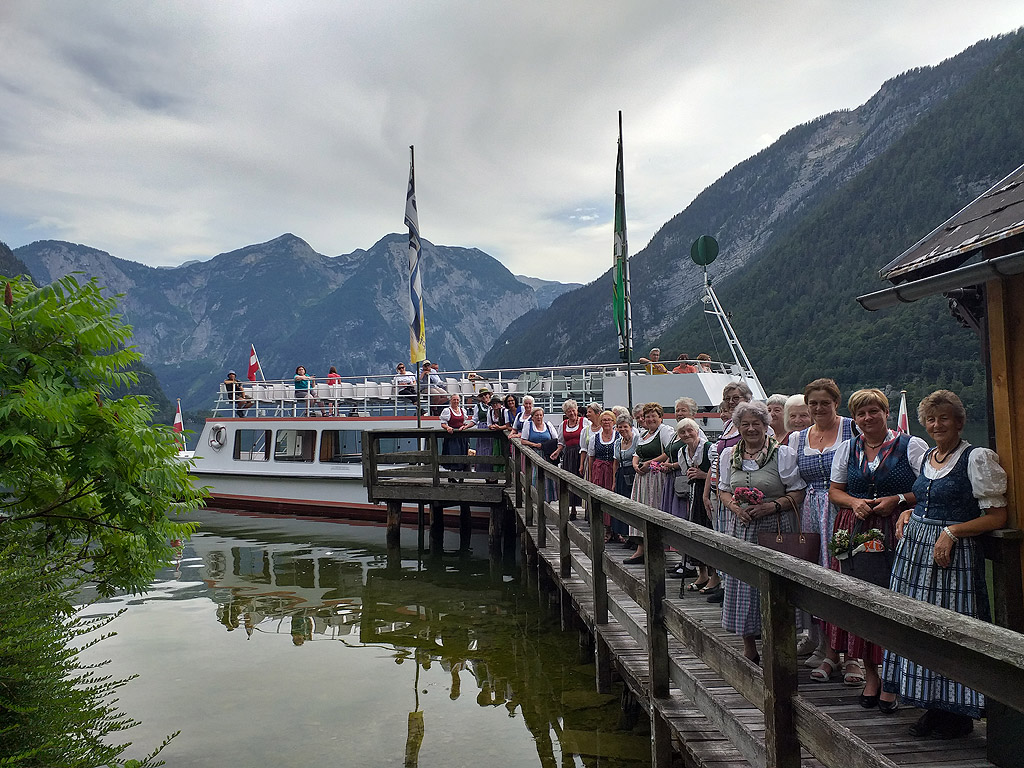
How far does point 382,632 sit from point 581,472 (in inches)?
136

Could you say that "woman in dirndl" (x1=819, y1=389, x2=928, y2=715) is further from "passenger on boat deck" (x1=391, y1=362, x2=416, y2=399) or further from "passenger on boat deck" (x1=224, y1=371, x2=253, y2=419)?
"passenger on boat deck" (x1=224, y1=371, x2=253, y2=419)

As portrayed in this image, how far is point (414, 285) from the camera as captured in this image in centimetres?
1437

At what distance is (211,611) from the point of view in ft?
31.8

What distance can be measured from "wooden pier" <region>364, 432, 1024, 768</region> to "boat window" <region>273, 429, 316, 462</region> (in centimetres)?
1541

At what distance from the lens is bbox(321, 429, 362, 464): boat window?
1917cm

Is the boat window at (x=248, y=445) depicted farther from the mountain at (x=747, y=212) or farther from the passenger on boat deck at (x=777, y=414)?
the mountain at (x=747, y=212)

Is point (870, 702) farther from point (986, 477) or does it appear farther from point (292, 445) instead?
point (292, 445)

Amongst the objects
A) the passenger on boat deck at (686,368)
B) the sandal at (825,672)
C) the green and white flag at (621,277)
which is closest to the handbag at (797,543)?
the sandal at (825,672)

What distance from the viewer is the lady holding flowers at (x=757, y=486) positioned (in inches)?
172

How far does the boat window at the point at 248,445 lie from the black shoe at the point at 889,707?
62.5 feet

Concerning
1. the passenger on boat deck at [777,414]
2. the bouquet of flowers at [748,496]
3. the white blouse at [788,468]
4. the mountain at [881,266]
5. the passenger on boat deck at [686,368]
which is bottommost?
the bouquet of flowers at [748,496]

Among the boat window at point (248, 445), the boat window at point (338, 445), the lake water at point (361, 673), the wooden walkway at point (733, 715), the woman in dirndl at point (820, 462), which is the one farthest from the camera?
the boat window at point (248, 445)

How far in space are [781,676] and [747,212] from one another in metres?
158

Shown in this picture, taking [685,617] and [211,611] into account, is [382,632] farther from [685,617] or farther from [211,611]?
[685,617]
